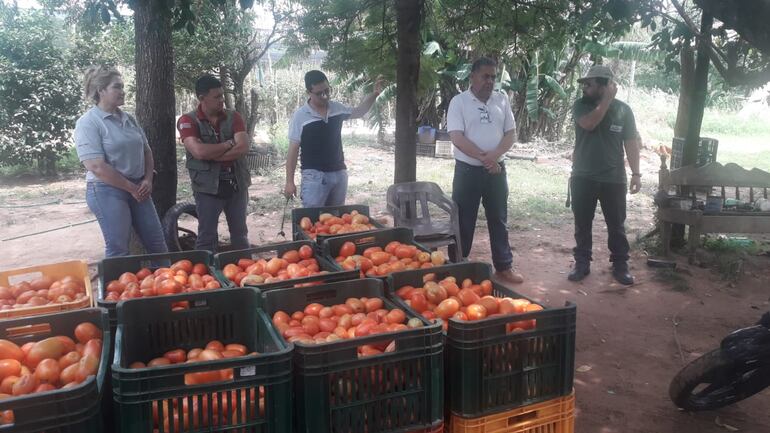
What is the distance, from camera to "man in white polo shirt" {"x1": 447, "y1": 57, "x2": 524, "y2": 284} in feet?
18.5

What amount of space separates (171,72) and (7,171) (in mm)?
9716

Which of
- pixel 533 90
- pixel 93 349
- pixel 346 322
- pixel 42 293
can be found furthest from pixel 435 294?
pixel 533 90

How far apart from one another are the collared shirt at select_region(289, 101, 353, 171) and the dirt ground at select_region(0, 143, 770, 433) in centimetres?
228

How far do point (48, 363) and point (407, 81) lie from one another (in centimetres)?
490

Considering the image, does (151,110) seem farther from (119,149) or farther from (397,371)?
(397,371)

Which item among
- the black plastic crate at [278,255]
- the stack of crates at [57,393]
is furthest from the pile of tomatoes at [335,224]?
the stack of crates at [57,393]

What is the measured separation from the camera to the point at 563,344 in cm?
261

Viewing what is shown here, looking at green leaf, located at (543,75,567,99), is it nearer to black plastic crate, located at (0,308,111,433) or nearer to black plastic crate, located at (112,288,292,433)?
black plastic crate, located at (112,288,292,433)

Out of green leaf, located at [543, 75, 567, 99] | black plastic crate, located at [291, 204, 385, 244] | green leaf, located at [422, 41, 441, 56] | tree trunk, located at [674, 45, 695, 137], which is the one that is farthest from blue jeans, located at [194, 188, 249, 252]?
green leaf, located at [543, 75, 567, 99]

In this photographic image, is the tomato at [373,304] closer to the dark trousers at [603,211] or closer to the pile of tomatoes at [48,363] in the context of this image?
the pile of tomatoes at [48,363]

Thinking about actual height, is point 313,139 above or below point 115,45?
below

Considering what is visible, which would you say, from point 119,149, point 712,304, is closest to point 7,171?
point 119,149

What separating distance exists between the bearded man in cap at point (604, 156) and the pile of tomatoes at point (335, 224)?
8.29 feet

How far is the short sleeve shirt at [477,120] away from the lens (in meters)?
5.66
